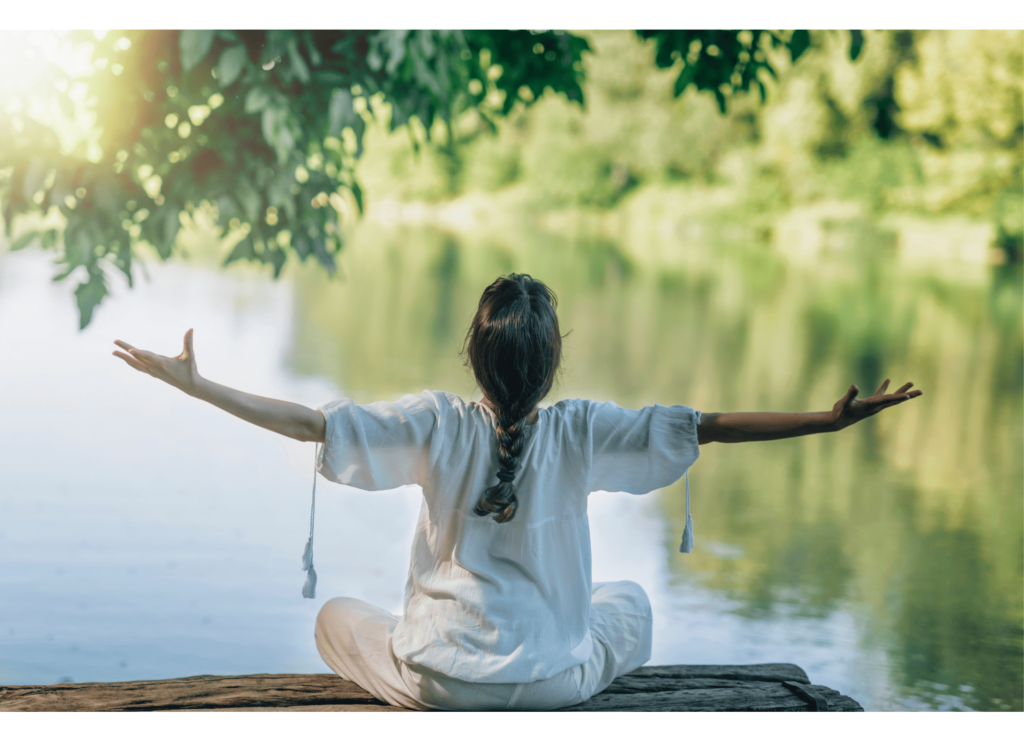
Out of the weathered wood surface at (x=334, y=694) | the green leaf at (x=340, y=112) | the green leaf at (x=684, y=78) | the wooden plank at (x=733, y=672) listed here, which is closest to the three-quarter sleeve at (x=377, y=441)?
the weathered wood surface at (x=334, y=694)

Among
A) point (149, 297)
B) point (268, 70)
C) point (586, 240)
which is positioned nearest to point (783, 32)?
point (268, 70)

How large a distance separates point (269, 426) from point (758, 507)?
371 cm

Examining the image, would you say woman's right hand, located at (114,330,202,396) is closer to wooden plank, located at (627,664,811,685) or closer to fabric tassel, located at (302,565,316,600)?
fabric tassel, located at (302,565,316,600)

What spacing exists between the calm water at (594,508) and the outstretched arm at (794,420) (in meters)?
0.26

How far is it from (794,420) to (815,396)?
5891 millimetres

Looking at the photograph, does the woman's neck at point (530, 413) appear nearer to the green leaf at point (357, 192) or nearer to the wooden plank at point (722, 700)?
the wooden plank at point (722, 700)

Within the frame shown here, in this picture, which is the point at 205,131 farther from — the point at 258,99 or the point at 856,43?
the point at 856,43

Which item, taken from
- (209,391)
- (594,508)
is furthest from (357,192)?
(594,508)

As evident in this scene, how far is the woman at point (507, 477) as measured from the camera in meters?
1.52

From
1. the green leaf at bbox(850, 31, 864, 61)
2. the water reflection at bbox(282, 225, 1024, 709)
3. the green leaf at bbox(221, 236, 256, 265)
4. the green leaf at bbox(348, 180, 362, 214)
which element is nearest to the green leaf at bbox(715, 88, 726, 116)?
the green leaf at bbox(850, 31, 864, 61)

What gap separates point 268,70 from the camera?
243cm

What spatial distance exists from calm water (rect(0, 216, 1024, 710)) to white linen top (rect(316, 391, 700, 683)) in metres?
0.13

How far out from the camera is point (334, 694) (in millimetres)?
1767

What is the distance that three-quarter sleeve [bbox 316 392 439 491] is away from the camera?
151 cm
